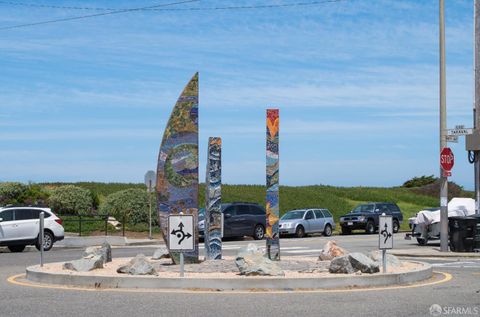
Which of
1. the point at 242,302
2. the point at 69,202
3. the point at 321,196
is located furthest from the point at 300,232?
the point at 321,196

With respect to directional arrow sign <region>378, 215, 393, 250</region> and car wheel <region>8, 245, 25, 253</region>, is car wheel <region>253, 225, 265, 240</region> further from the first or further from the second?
directional arrow sign <region>378, 215, 393, 250</region>

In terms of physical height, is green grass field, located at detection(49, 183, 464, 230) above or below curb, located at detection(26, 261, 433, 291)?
above

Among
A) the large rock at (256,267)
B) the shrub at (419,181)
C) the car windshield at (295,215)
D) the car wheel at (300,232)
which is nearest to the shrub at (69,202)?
the car windshield at (295,215)

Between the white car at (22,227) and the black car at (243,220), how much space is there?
8.25m

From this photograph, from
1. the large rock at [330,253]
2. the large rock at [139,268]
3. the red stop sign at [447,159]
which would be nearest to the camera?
the large rock at [139,268]

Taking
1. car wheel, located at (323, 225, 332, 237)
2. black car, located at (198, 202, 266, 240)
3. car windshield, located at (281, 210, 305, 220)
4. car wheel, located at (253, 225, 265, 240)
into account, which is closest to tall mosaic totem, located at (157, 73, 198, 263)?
black car, located at (198, 202, 266, 240)

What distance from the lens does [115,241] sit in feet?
106

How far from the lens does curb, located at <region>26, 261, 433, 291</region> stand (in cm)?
1392

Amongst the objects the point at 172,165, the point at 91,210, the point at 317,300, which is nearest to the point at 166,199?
the point at 172,165

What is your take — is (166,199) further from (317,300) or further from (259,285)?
(317,300)

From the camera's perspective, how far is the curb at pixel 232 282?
45.7ft

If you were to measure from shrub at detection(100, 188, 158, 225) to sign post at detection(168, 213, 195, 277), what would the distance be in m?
26.2

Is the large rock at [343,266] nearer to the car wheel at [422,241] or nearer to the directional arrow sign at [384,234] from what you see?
the directional arrow sign at [384,234]
